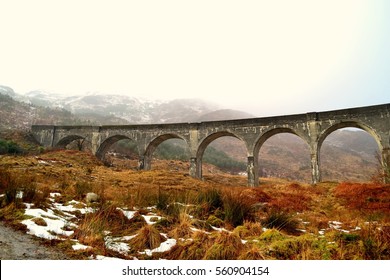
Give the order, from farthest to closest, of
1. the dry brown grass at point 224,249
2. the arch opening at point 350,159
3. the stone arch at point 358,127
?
the arch opening at point 350,159 → the stone arch at point 358,127 → the dry brown grass at point 224,249

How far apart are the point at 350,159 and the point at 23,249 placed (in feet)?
177

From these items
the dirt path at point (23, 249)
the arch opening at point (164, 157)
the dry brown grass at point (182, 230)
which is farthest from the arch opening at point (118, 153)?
the dirt path at point (23, 249)

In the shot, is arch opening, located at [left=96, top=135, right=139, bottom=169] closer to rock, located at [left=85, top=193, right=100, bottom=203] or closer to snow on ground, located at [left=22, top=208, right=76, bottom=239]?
rock, located at [left=85, top=193, right=100, bottom=203]

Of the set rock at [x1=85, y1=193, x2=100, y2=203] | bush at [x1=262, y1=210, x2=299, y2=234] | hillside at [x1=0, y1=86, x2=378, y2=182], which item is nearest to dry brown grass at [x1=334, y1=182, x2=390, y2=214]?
bush at [x1=262, y1=210, x2=299, y2=234]

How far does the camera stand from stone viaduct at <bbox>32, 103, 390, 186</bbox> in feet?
57.0

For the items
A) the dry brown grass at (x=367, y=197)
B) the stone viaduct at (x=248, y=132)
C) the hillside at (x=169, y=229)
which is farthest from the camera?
the stone viaduct at (x=248, y=132)

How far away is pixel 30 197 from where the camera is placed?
5461 mm

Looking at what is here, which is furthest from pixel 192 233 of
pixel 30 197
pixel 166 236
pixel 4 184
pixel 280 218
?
pixel 4 184

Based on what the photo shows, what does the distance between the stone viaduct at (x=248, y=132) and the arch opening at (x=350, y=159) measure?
11026mm

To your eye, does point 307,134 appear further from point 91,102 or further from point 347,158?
Result: point 91,102

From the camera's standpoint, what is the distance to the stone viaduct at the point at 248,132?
1736cm

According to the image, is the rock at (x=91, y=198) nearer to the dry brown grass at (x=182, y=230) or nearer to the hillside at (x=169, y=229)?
the hillside at (x=169, y=229)

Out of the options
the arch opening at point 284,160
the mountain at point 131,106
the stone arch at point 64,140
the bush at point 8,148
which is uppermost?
the mountain at point 131,106
